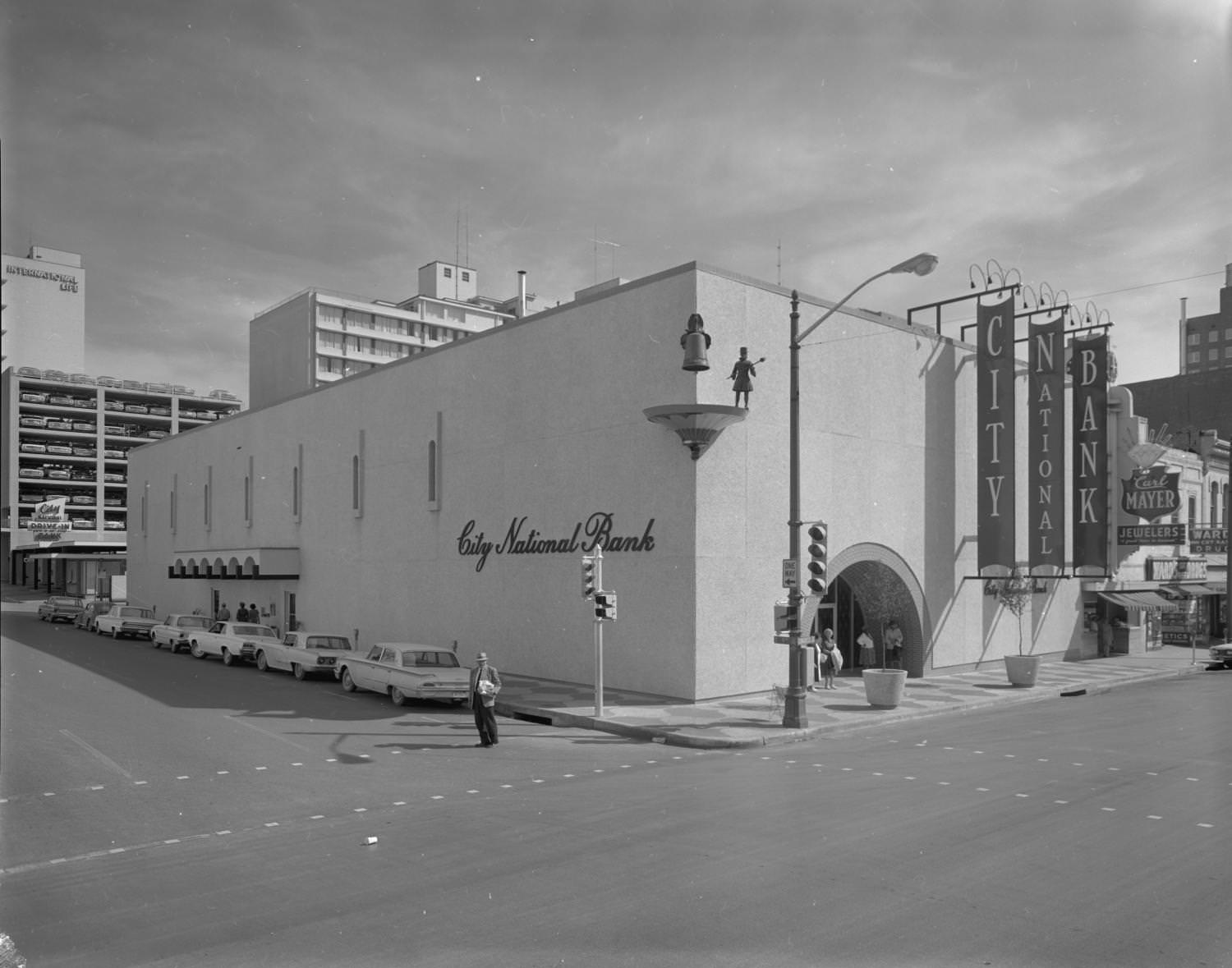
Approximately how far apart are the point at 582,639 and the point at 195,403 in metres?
84.7

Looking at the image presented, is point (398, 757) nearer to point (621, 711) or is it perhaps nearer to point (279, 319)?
point (621, 711)

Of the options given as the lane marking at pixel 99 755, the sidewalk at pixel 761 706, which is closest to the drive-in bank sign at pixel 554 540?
the sidewalk at pixel 761 706

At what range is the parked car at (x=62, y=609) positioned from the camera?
1972 inches

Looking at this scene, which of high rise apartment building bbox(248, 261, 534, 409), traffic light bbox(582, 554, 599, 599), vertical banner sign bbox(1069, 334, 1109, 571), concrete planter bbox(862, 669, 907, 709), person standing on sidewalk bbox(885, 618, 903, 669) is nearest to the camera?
traffic light bbox(582, 554, 599, 599)

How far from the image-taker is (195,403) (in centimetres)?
9819

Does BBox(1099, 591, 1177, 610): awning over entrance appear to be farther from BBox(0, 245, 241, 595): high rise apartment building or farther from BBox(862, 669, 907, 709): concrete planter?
BBox(0, 245, 241, 595): high rise apartment building

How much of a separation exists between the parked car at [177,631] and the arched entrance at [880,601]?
70.5 feet

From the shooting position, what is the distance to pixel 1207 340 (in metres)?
94.8

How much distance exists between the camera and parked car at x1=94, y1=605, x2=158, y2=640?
39938 millimetres

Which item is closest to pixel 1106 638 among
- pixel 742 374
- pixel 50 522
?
pixel 742 374

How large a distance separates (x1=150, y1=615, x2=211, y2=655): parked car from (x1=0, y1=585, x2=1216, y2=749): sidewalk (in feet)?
45.5

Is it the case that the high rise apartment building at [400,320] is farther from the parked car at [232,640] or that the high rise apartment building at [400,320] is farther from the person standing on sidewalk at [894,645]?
the person standing on sidewalk at [894,645]

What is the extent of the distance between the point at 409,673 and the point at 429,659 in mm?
788

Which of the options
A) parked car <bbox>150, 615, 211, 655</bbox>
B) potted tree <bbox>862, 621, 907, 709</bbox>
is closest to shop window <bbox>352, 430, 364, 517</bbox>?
parked car <bbox>150, 615, 211, 655</bbox>
